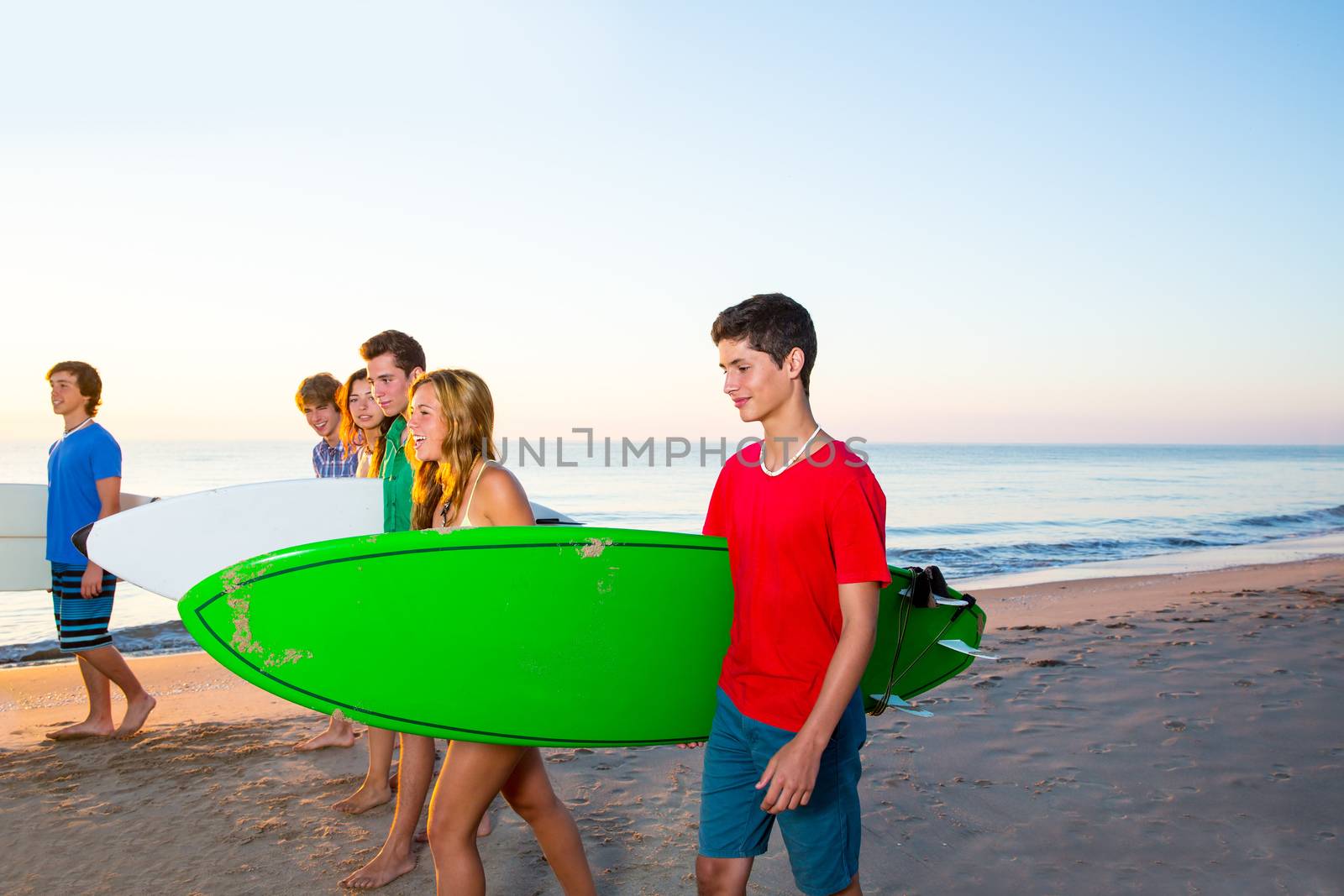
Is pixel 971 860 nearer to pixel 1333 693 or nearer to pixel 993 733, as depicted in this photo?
pixel 993 733

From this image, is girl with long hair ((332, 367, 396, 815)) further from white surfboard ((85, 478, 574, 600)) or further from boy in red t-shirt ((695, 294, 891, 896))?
boy in red t-shirt ((695, 294, 891, 896))

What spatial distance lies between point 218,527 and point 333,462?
659 millimetres

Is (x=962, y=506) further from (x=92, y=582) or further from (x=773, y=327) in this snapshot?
(x=773, y=327)

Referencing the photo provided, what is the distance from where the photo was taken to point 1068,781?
338 cm

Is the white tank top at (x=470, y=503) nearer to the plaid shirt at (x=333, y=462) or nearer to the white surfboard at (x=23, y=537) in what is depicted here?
the plaid shirt at (x=333, y=462)

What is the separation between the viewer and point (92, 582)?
3.95 meters

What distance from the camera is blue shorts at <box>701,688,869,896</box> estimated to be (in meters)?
1.66

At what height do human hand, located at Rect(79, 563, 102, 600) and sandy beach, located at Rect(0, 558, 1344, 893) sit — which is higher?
human hand, located at Rect(79, 563, 102, 600)

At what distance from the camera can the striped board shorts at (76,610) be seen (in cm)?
399

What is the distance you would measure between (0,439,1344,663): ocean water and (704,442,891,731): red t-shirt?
1704 mm

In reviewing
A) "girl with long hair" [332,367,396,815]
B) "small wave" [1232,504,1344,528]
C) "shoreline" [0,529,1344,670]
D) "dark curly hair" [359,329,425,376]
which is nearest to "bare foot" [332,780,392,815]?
"girl with long hair" [332,367,396,815]

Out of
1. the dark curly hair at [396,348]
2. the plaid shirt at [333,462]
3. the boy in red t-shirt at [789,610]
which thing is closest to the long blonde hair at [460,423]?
the boy in red t-shirt at [789,610]

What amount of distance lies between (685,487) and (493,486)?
19.6m

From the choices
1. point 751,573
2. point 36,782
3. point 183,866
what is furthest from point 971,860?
point 36,782
